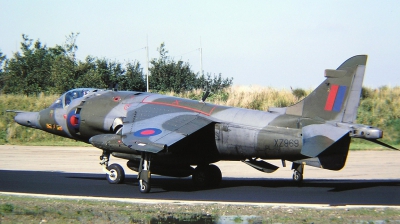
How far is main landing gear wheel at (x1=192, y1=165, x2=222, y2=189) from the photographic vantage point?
18328 millimetres

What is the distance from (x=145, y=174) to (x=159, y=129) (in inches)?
50.9

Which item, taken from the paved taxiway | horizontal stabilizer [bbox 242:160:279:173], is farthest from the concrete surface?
horizontal stabilizer [bbox 242:160:279:173]

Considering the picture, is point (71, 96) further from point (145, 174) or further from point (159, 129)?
point (145, 174)

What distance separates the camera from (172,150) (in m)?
17.6

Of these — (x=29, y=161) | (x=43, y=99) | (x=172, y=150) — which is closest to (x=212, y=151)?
(x=172, y=150)

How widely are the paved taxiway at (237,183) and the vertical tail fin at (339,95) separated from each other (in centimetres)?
209

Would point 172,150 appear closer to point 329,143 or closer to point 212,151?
point 212,151

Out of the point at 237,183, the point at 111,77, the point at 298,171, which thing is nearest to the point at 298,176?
Answer: the point at 298,171

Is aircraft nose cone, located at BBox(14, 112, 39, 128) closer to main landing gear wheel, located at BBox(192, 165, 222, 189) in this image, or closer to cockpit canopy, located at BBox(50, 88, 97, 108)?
cockpit canopy, located at BBox(50, 88, 97, 108)

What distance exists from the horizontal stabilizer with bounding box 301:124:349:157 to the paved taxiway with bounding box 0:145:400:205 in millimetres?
1211

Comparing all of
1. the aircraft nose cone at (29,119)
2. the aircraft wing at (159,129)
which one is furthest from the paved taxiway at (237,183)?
the aircraft nose cone at (29,119)

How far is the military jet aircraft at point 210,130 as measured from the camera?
1569 centimetres

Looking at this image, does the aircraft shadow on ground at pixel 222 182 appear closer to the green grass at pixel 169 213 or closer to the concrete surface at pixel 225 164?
the concrete surface at pixel 225 164

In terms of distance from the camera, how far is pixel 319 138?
15039mm
